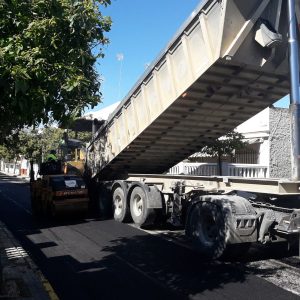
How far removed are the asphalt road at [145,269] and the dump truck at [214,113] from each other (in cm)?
49

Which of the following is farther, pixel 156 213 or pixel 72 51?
pixel 156 213

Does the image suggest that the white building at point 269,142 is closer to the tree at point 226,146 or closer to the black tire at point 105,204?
the tree at point 226,146

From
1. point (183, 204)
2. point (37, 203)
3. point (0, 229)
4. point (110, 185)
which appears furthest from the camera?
point (37, 203)

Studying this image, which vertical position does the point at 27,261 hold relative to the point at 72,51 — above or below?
below

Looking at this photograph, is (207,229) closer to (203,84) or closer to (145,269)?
(145,269)

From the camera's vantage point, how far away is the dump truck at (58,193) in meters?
12.7

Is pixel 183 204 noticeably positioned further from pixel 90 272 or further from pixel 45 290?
pixel 45 290

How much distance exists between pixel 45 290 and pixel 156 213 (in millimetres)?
5082

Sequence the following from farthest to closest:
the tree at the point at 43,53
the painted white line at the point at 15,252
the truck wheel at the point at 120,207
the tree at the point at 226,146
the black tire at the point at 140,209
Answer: the tree at the point at 226,146 < the truck wheel at the point at 120,207 < the black tire at the point at 140,209 < the painted white line at the point at 15,252 < the tree at the point at 43,53

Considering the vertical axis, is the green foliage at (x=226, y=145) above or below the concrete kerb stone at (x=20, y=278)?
above

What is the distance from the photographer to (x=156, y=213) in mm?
10953

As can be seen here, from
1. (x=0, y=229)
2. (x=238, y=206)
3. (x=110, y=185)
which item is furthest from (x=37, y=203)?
(x=238, y=206)

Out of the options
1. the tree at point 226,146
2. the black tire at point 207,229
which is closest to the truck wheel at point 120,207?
the black tire at point 207,229

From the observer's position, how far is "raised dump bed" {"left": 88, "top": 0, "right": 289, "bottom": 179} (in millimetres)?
7883
